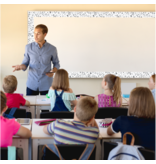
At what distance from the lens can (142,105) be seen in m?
1.87

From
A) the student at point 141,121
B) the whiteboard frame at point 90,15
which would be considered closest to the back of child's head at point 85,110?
the student at point 141,121

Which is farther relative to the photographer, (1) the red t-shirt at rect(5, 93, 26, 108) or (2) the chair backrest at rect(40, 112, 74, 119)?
(1) the red t-shirt at rect(5, 93, 26, 108)

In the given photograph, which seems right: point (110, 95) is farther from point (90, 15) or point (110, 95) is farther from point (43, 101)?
point (90, 15)

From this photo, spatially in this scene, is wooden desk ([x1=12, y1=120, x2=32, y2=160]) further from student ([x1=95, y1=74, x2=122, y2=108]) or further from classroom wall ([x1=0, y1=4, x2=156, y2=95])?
classroom wall ([x1=0, y1=4, x2=156, y2=95])

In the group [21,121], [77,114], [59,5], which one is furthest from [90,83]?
[77,114]

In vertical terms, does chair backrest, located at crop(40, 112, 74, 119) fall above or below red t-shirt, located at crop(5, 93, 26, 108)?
below

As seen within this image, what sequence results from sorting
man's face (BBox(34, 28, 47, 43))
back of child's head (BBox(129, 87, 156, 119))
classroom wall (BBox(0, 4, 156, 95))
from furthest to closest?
classroom wall (BBox(0, 4, 156, 95)), man's face (BBox(34, 28, 47, 43)), back of child's head (BBox(129, 87, 156, 119))

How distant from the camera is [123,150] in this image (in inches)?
63.8

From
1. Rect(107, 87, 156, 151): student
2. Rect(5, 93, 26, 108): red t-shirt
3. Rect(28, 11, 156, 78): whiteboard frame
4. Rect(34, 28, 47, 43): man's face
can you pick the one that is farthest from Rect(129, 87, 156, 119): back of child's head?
Rect(28, 11, 156, 78): whiteboard frame

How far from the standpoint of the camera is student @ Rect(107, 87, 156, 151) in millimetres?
1786

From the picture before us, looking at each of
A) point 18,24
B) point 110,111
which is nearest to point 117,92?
point 110,111

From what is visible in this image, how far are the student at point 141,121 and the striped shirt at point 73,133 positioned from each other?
231 millimetres

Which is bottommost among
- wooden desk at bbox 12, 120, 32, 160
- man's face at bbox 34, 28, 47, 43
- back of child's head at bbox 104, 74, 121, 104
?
wooden desk at bbox 12, 120, 32, 160
